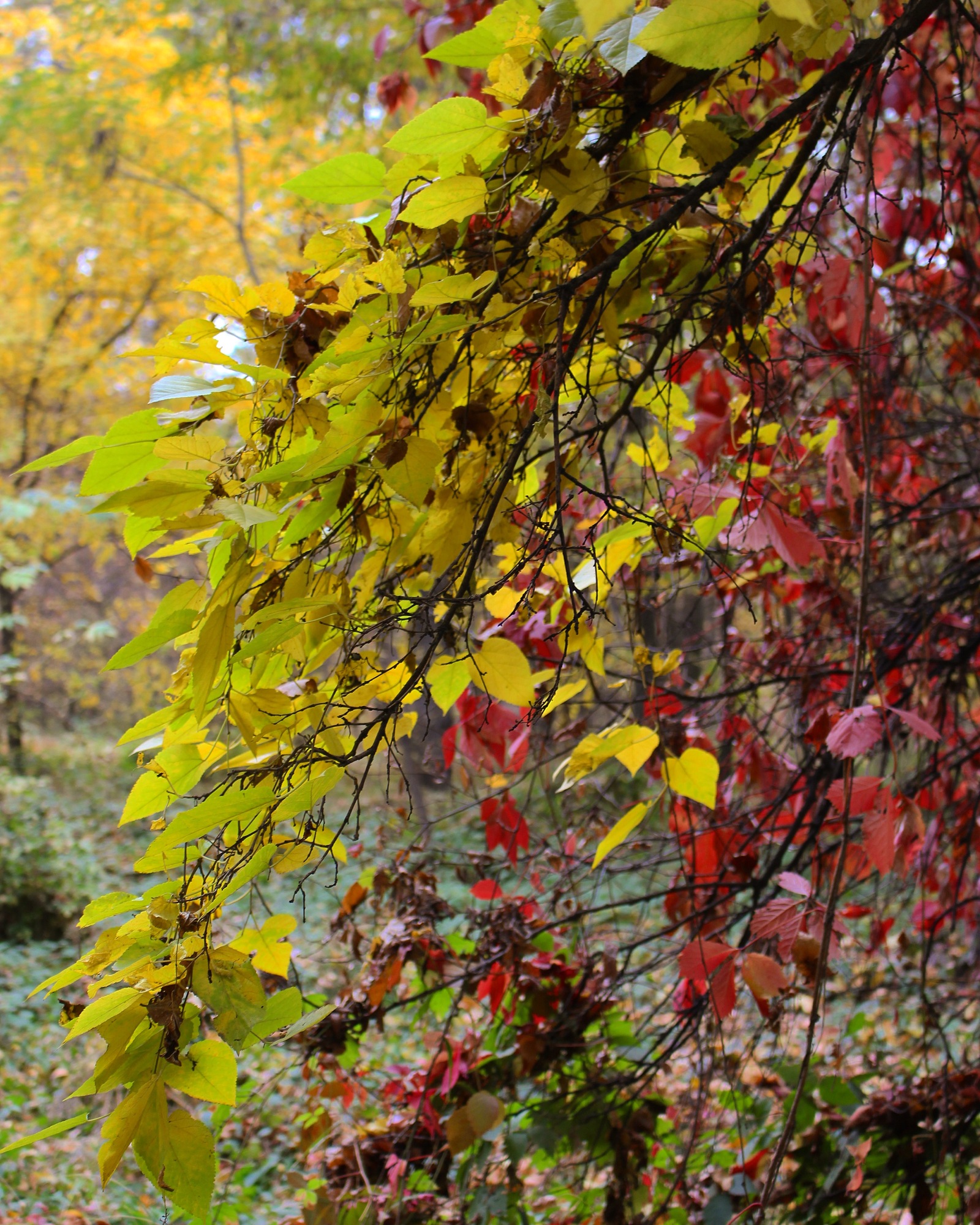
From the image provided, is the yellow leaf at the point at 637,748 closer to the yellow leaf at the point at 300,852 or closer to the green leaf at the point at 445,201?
the yellow leaf at the point at 300,852

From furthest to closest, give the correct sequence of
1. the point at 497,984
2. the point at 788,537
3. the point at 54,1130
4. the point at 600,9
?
1. the point at 497,984
2. the point at 788,537
3. the point at 54,1130
4. the point at 600,9

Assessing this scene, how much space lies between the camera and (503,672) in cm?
81

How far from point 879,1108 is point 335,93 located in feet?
21.4

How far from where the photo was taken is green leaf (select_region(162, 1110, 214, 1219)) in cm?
58

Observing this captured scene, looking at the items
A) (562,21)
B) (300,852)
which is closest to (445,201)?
(562,21)

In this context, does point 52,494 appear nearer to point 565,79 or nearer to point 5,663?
point 5,663

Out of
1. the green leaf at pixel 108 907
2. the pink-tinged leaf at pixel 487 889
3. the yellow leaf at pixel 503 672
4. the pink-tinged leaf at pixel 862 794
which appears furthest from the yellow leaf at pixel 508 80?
the pink-tinged leaf at pixel 487 889

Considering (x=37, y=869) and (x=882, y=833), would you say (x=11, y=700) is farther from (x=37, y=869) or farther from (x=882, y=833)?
(x=882, y=833)

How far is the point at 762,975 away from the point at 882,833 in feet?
0.80

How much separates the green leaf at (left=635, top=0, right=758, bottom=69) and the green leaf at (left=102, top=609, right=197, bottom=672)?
19.6 inches

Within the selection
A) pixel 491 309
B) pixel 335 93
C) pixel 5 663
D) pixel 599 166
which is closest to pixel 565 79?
pixel 599 166

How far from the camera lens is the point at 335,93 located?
6137 millimetres

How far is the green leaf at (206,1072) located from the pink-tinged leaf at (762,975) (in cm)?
78

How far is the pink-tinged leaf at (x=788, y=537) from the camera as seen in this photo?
115cm
